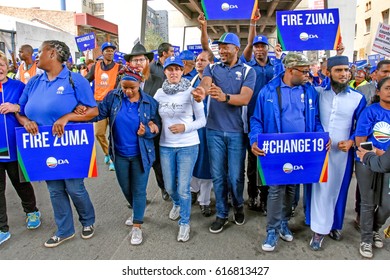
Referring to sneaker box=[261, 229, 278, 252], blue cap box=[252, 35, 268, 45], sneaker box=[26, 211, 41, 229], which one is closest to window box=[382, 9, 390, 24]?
blue cap box=[252, 35, 268, 45]

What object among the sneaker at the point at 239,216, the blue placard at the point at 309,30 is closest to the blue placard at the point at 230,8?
the blue placard at the point at 309,30

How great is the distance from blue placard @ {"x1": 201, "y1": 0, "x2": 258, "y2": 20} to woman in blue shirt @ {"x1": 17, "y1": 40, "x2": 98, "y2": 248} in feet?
6.11

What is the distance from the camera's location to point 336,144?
3285mm

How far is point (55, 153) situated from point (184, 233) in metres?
1.55

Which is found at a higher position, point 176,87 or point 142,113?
point 176,87

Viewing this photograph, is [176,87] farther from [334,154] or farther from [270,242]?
[270,242]

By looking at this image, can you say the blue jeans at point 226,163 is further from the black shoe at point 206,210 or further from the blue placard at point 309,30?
the blue placard at point 309,30

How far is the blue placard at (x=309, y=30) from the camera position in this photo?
3766 mm

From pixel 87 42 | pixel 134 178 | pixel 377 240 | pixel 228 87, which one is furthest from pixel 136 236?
pixel 87 42

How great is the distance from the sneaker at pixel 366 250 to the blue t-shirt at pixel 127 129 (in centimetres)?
242

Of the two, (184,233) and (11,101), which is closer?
(11,101)

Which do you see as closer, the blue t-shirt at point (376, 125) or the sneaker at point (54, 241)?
the blue t-shirt at point (376, 125)

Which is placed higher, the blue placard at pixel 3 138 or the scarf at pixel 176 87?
the scarf at pixel 176 87

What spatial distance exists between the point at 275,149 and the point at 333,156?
0.70 metres
